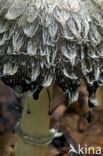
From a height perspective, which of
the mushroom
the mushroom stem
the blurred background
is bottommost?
the blurred background

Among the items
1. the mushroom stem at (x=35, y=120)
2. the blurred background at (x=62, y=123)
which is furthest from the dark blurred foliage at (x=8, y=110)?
the mushroom stem at (x=35, y=120)

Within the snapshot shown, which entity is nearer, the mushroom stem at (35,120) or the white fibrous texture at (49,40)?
the white fibrous texture at (49,40)

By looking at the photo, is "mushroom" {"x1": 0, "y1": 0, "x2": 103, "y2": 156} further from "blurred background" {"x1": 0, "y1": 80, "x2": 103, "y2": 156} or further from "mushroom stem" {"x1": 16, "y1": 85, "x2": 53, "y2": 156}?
"blurred background" {"x1": 0, "y1": 80, "x2": 103, "y2": 156}

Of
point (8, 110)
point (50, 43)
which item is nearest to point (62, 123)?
point (8, 110)

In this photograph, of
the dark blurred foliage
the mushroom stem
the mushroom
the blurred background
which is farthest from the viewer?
the dark blurred foliage

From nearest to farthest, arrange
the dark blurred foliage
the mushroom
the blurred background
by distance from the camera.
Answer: the mushroom
the blurred background
the dark blurred foliage

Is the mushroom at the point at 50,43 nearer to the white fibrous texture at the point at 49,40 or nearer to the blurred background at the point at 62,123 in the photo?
the white fibrous texture at the point at 49,40

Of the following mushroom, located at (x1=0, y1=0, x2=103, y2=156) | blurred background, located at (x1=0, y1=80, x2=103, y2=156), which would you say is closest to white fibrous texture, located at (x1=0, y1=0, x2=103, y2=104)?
mushroom, located at (x1=0, y1=0, x2=103, y2=156)
